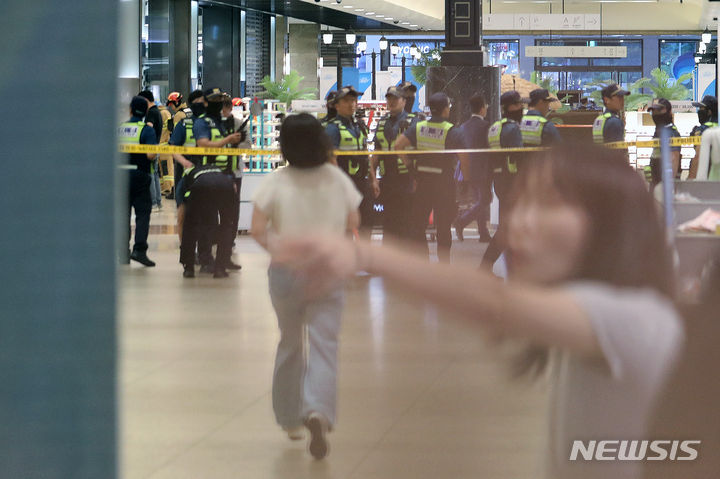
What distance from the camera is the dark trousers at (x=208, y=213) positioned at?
9367 millimetres

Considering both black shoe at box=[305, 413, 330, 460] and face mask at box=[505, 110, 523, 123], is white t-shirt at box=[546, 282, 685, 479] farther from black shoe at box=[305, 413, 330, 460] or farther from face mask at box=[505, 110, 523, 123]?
face mask at box=[505, 110, 523, 123]

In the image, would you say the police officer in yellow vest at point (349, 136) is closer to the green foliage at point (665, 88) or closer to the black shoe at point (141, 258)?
the black shoe at point (141, 258)

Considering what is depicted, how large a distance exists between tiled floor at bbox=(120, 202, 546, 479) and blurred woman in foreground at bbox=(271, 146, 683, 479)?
1251 mm

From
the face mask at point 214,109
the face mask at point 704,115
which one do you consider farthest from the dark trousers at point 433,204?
the face mask at point 704,115

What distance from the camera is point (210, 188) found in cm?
937

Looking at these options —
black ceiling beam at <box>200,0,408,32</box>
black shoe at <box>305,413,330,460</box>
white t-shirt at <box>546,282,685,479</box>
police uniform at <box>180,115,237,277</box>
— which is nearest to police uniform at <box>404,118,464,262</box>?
police uniform at <box>180,115,237,277</box>

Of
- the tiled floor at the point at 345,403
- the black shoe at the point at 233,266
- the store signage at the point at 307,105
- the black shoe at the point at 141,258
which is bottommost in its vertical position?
the tiled floor at the point at 345,403

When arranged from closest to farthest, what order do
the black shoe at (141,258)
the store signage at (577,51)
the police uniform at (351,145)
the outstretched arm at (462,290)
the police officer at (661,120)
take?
the outstretched arm at (462,290) → the police uniform at (351,145) → the black shoe at (141,258) → the police officer at (661,120) → the store signage at (577,51)

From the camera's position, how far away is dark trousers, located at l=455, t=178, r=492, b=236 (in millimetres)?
11625

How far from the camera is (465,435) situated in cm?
433

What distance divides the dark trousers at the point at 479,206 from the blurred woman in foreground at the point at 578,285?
10.2m

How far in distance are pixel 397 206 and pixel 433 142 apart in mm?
764

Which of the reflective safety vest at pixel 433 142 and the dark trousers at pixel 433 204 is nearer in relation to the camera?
the reflective safety vest at pixel 433 142

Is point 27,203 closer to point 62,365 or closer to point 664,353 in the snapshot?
point 62,365
